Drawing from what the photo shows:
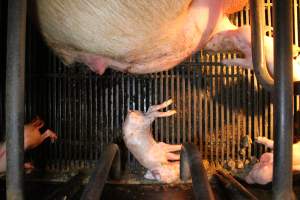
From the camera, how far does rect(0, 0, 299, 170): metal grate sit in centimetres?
176

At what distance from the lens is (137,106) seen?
1768 millimetres

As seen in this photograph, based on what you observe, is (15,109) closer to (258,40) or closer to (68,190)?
(68,190)

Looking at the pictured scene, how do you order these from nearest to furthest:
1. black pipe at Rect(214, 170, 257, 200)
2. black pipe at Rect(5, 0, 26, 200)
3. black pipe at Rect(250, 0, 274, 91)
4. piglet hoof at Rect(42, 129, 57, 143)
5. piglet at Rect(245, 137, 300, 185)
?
black pipe at Rect(5, 0, 26, 200) < black pipe at Rect(214, 170, 257, 200) < black pipe at Rect(250, 0, 274, 91) < piglet at Rect(245, 137, 300, 185) < piglet hoof at Rect(42, 129, 57, 143)

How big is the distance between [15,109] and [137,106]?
0.92 m

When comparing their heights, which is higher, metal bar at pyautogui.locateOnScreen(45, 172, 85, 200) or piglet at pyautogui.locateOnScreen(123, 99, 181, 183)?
piglet at pyautogui.locateOnScreen(123, 99, 181, 183)

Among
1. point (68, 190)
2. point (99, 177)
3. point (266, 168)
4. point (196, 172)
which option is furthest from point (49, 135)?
point (266, 168)

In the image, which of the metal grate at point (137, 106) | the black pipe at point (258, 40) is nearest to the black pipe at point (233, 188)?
the metal grate at point (137, 106)

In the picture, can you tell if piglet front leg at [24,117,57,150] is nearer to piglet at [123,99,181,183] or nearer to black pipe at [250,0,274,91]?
piglet at [123,99,181,183]

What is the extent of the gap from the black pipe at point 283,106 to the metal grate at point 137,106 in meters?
0.83

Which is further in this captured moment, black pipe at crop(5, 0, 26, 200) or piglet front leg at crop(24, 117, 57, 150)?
piglet front leg at crop(24, 117, 57, 150)

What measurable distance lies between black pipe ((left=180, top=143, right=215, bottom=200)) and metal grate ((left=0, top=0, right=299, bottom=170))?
14.7 inches

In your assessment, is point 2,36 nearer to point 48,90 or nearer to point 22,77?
point 48,90

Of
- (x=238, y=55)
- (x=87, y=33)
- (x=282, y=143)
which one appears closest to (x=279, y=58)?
(x=282, y=143)

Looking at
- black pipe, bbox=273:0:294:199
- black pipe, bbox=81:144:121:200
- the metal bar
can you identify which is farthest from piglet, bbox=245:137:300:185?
the metal bar
